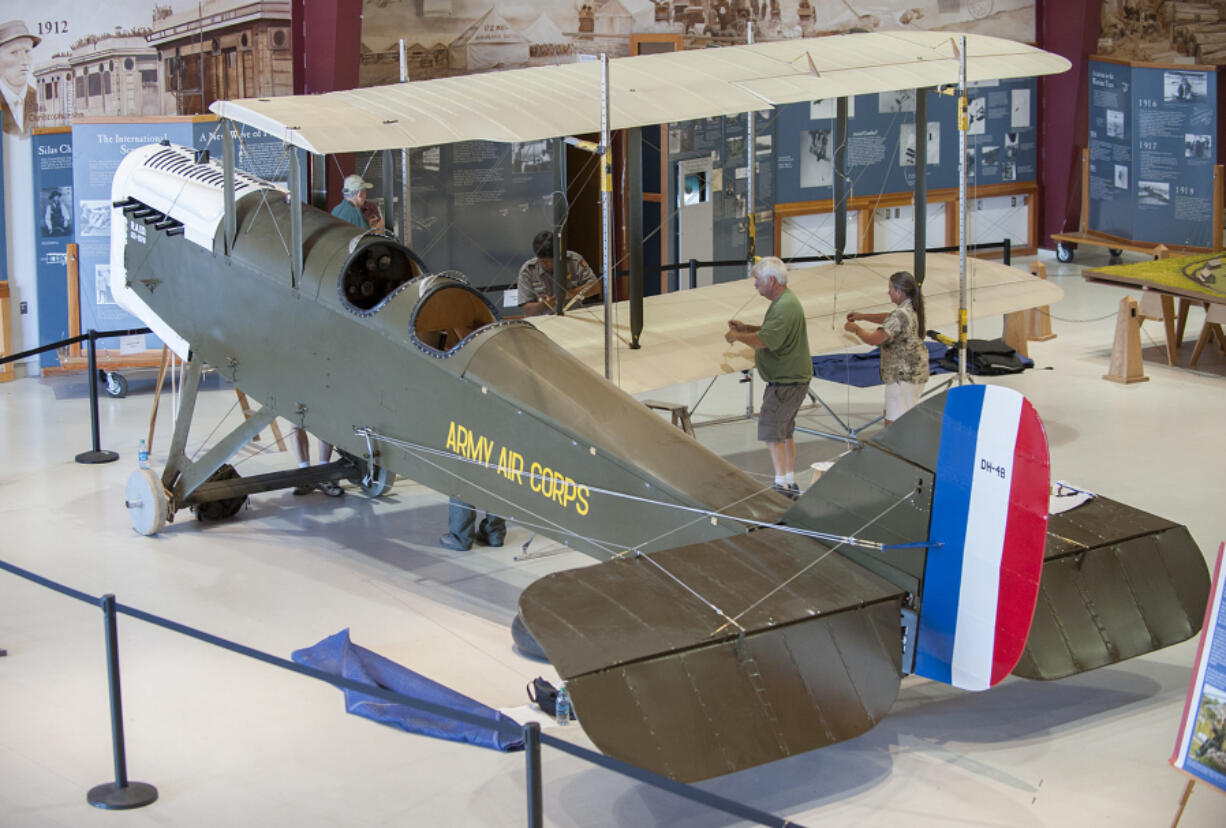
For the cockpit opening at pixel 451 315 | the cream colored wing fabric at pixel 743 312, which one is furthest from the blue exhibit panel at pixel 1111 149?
the cockpit opening at pixel 451 315

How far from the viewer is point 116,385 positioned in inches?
493

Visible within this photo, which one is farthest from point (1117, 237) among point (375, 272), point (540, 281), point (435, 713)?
point (435, 713)

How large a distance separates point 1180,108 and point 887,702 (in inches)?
509

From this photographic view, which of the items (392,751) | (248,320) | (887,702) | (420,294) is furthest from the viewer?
(248,320)

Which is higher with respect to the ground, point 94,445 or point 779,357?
point 779,357

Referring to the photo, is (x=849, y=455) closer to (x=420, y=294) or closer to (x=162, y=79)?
(x=420, y=294)

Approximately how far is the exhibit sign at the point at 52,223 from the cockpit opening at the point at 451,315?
6.49 m

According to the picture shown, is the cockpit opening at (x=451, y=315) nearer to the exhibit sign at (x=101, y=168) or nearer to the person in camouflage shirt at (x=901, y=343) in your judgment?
the person in camouflage shirt at (x=901, y=343)

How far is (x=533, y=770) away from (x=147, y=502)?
5.07 metres

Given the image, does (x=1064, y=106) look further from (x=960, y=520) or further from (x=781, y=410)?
(x=960, y=520)

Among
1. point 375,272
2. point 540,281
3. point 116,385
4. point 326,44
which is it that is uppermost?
point 326,44

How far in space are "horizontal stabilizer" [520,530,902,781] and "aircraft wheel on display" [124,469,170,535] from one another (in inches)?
167

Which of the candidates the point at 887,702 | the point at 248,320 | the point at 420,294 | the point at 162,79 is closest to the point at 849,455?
the point at 887,702

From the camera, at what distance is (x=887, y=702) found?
530 centimetres
